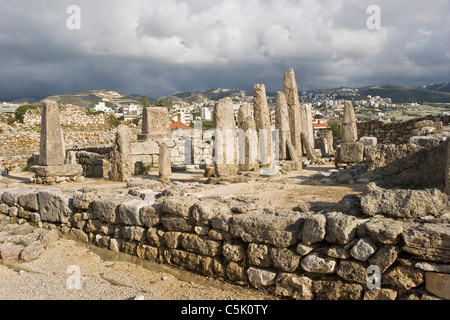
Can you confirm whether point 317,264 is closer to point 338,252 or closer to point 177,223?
point 338,252

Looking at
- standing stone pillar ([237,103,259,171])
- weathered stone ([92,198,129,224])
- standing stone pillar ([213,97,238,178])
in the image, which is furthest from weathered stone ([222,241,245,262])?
standing stone pillar ([237,103,259,171])

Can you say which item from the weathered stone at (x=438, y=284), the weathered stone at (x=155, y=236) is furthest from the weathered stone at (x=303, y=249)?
the weathered stone at (x=155, y=236)

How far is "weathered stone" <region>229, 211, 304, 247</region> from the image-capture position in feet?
13.2

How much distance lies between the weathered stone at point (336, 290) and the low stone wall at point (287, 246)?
0.03 feet

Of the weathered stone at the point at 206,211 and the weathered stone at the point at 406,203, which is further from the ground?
the weathered stone at the point at 406,203

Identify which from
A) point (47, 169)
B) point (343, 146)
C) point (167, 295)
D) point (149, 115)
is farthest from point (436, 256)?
point (149, 115)

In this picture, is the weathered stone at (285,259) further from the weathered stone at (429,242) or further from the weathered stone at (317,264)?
the weathered stone at (429,242)

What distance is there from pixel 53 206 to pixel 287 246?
551 centimetres

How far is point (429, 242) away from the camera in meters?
3.14

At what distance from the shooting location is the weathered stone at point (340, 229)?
3580 millimetres

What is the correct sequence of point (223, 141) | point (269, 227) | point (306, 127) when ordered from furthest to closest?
point (306, 127), point (223, 141), point (269, 227)

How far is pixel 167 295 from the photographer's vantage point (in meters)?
4.33

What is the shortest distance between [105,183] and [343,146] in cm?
798

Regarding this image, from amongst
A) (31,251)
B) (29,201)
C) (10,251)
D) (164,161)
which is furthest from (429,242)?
(164,161)
